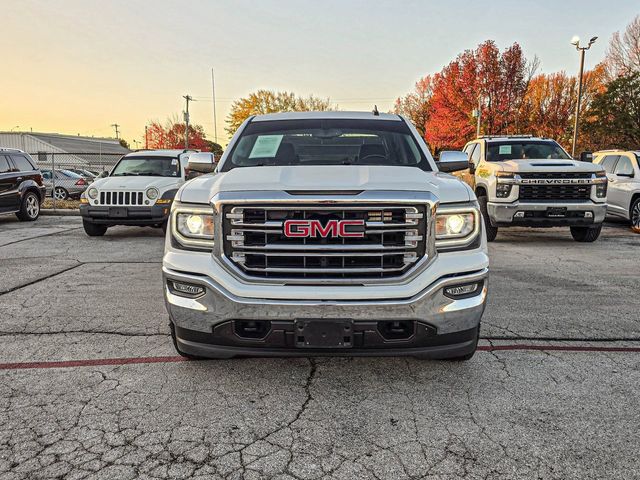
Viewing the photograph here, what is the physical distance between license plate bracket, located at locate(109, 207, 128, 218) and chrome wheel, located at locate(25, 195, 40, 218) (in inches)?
185

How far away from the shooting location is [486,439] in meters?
2.61

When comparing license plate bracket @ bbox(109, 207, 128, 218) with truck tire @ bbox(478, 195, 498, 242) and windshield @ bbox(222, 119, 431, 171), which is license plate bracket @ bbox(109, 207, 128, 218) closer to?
windshield @ bbox(222, 119, 431, 171)

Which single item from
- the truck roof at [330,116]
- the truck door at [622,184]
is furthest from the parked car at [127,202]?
the truck door at [622,184]

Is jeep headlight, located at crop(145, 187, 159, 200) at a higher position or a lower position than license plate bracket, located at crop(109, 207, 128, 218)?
higher

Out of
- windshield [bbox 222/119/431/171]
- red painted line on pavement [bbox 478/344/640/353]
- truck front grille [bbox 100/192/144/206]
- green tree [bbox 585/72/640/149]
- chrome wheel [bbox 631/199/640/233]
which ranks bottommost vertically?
red painted line on pavement [bbox 478/344/640/353]

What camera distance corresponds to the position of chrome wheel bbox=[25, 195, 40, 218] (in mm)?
12930

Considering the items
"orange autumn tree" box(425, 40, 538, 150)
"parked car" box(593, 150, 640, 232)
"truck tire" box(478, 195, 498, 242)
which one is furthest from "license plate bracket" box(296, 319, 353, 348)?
"orange autumn tree" box(425, 40, 538, 150)

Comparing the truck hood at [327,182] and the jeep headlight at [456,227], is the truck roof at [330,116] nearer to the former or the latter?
the truck hood at [327,182]

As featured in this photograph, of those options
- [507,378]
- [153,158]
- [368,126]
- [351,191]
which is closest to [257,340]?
[351,191]

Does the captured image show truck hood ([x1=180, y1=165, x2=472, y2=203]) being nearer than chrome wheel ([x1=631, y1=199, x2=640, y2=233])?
Yes

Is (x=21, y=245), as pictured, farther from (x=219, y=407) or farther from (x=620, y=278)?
(x=620, y=278)

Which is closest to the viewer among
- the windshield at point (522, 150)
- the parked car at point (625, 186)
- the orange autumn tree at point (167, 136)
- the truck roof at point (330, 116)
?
the truck roof at point (330, 116)

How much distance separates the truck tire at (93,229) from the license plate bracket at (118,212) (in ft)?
2.34

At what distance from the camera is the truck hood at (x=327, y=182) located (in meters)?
2.99
